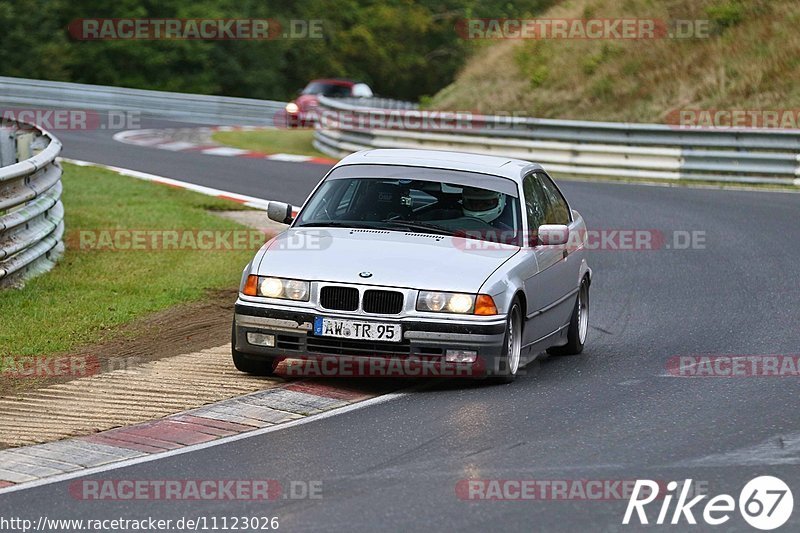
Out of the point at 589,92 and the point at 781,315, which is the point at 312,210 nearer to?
the point at 781,315

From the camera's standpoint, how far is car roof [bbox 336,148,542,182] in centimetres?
1034

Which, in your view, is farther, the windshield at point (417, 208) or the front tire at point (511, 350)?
the windshield at point (417, 208)

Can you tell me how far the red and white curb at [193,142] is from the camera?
1087 inches

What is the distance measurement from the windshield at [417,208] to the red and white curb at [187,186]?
7.97m

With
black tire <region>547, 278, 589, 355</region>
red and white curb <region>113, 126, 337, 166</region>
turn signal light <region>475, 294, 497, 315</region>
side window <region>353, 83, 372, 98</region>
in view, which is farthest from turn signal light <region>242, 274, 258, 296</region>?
side window <region>353, 83, 372, 98</region>

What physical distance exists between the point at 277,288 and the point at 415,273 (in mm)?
892

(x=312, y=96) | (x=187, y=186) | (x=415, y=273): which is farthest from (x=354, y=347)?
(x=312, y=96)

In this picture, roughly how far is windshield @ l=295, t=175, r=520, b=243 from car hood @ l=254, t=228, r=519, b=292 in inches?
7.1

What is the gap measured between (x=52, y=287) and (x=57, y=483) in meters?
5.94

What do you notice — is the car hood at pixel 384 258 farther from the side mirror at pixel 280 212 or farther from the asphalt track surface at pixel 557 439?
the asphalt track surface at pixel 557 439

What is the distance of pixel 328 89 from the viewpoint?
4406 cm

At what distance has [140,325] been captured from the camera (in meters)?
11.4

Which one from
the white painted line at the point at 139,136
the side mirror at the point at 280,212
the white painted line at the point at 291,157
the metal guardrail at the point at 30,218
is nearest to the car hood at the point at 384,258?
the side mirror at the point at 280,212

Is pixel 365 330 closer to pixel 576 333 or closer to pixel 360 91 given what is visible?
pixel 576 333
